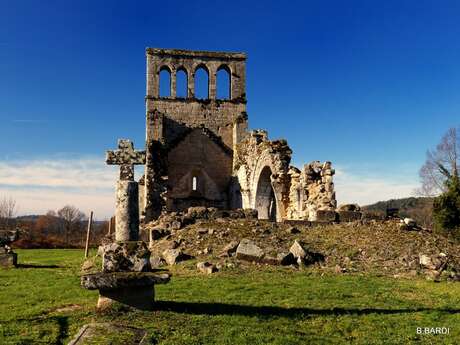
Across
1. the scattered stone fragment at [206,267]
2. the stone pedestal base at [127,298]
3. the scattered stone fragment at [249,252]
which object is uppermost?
the scattered stone fragment at [249,252]

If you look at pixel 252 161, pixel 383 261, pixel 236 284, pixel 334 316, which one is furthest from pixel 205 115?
pixel 334 316

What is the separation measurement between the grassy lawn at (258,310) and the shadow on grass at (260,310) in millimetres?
15

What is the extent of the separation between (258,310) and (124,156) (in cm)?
326

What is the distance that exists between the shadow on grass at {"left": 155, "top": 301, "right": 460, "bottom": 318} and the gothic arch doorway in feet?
46.8

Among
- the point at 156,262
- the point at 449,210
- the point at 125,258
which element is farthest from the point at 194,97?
the point at 125,258

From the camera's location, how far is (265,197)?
2278 cm

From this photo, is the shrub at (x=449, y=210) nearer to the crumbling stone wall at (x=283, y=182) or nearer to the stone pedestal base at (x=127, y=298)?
the crumbling stone wall at (x=283, y=182)

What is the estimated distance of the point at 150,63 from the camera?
27.7 metres

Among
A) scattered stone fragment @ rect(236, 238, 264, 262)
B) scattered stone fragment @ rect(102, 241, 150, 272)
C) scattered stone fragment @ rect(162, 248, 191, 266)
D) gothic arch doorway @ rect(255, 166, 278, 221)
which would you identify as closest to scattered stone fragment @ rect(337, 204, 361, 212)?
scattered stone fragment @ rect(236, 238, 264, 262)

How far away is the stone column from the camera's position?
291 inches

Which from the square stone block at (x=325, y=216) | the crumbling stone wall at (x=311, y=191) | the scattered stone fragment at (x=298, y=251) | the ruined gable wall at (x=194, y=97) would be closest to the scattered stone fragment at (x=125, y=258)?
the scattered stone fragment at (x=298, y=251)

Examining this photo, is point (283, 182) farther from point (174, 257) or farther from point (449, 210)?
point (449, 210)

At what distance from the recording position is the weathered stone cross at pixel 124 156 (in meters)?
7.64

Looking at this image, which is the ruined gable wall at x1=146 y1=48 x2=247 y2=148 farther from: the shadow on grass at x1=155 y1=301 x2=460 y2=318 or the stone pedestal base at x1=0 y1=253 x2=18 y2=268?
the shadow on grass at x1=155 y1=301 x2=460 y2=318
